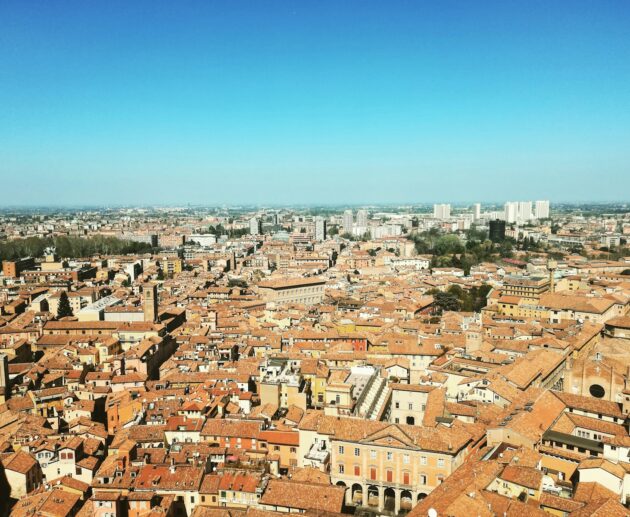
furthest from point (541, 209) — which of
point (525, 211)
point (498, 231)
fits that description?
point (498, 231)

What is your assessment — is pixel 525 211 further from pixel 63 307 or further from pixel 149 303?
pixel 63 307

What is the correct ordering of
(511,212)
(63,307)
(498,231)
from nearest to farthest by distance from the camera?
1. (63,307)
2. (498,231)
3. (511,212)

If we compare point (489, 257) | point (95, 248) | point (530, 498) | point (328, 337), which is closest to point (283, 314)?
point (328, 337)

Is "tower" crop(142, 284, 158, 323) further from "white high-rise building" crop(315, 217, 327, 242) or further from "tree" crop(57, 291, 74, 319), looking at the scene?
"white high-rise building" crop(315, 217, 327, 242)

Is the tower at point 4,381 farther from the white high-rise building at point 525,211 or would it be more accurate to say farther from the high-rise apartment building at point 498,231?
the white high-rise building at point 525,211

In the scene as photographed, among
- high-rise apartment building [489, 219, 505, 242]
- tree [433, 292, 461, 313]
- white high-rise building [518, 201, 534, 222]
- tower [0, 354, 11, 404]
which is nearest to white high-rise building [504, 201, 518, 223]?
white high-rise building [518, 201, 534, 222]

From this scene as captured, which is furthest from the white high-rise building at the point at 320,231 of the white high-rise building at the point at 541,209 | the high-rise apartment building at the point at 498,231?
the white high-rise building at the point at 541,209
